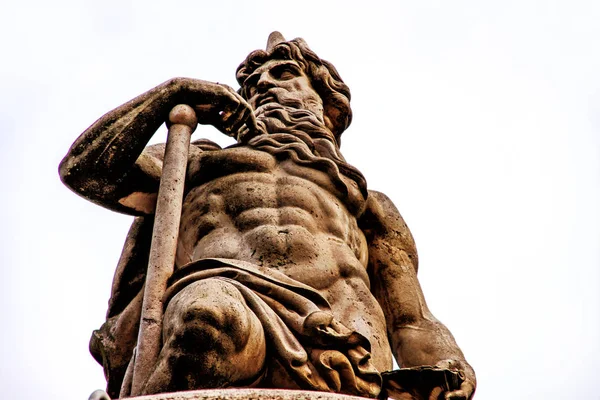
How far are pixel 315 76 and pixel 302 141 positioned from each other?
4.81 ft

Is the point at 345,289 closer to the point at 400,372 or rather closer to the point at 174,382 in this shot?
the point at 400,372

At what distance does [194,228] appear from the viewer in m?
7.01

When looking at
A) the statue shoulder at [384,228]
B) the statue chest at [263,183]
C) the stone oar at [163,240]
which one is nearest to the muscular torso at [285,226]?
the statue chest at [263,183]

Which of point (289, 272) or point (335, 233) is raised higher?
point (335, 233)

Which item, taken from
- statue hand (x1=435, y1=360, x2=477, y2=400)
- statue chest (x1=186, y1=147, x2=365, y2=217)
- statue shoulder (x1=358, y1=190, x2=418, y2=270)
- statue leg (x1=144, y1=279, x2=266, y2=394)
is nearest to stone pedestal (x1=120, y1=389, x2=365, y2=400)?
statue leg (x1=144, y1=279, x2=266, y2=394)

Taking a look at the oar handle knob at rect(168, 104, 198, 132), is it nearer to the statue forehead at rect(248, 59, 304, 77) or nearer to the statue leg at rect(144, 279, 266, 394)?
the statue leg at rect(144, 279, 266, 394)

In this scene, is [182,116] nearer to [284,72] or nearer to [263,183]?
[263,183]

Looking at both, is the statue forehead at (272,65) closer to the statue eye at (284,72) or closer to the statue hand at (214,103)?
the statue eye at (284,72)

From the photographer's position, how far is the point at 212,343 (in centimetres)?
548

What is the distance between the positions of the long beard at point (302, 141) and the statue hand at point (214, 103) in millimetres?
303

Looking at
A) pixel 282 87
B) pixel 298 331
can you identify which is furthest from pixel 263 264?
pixel 282 87

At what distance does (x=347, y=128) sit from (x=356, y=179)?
1.65 m

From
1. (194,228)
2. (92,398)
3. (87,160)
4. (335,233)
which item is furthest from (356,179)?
(92,398)

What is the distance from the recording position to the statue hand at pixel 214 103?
714 cm
